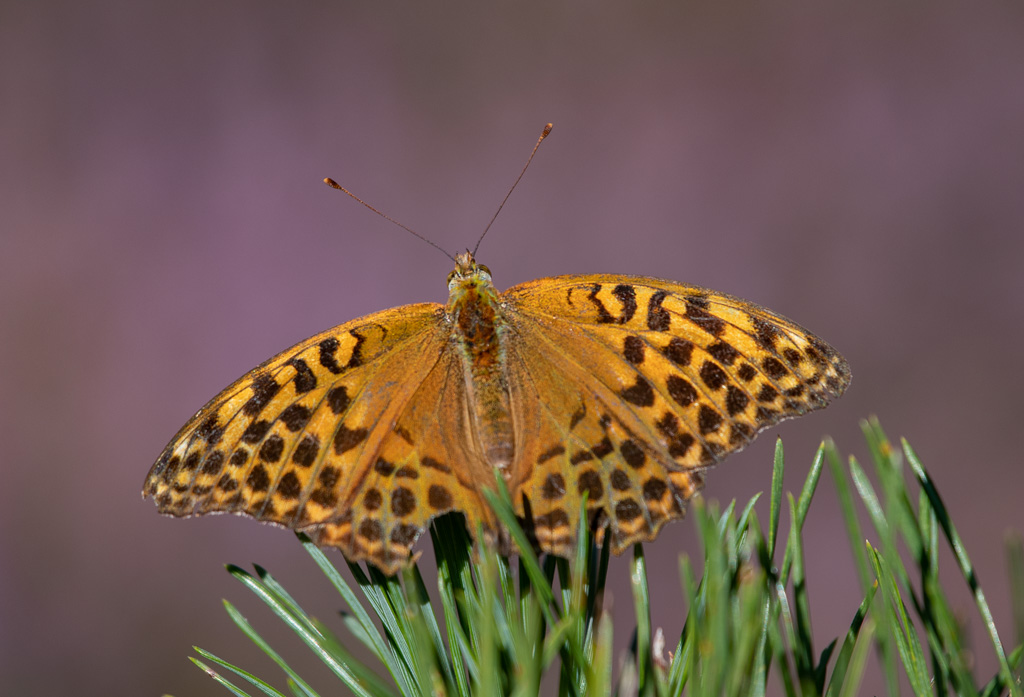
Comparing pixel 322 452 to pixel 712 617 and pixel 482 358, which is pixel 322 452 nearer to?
pixel 482 358

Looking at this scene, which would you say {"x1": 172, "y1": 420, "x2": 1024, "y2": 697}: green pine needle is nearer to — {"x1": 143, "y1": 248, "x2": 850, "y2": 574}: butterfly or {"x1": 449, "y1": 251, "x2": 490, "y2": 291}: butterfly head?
{"x1": 143, "y1": 248, "x2": 850, "y2": 574}: butterfly

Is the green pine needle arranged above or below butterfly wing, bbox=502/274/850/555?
below

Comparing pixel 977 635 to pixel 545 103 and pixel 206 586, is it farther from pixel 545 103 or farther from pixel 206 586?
pixel 206 586

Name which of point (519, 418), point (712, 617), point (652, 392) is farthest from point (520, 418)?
point (712, 617)

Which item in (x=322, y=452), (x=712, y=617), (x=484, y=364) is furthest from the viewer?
(x=484, y=364)

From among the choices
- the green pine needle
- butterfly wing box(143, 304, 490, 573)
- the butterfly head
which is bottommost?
the green pine needle

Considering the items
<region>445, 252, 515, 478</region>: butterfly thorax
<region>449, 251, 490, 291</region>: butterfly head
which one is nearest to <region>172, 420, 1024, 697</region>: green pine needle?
<region>445, 252, 515, 478</region>: butterfly thorax

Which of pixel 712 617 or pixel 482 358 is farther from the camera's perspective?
pixel 482 358

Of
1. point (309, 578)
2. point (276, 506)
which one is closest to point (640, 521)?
point (276, 506)

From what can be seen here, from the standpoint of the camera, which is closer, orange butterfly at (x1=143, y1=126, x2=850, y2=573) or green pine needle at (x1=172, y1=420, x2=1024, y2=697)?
green pine needle at (x1=172, y1=420, x2=1024, y2=697)
